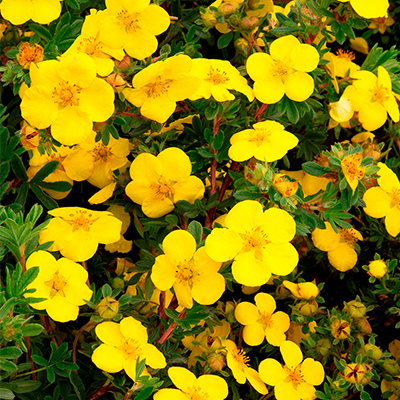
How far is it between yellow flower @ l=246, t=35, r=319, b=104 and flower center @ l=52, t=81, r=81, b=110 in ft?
1.42

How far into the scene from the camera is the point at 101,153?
58.9 inches

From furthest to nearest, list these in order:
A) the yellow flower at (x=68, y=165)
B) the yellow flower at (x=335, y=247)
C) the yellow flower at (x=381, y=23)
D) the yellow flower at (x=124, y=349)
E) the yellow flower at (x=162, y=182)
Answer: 1. the yellow flower at (x=381, y=23)
2. the yellow flower at (x=335, y=247)
3. the yellow flower at (x=68, y=165)
4. the yellow flower at (x=162, y=182)
5. the yellow flower at (x=124, y=349)

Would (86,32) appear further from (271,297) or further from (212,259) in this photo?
(271,297)

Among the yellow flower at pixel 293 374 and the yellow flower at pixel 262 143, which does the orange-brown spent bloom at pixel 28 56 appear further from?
the yellow flower at pixel 293 374

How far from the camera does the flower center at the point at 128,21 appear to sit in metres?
1.31

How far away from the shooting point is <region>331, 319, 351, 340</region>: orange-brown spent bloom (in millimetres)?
1417

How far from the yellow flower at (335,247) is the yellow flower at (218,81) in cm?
45

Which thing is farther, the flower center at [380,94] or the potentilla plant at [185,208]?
the flower center at [380,94]

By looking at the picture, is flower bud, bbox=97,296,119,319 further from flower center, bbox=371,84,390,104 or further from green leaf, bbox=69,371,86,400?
flower center, bbox=371,84,390,104

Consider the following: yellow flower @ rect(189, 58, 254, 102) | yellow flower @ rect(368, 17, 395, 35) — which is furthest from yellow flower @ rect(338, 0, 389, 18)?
yellow flower @ rect(368, 17, 395, 35)

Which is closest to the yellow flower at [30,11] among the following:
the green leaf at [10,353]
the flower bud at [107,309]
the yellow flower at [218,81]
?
the yellow flower at [218,81]

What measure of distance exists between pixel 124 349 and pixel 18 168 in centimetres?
56

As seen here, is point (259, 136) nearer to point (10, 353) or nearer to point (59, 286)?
point (59, 286)

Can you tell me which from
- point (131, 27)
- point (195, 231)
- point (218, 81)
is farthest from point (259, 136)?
point (131, 27)
